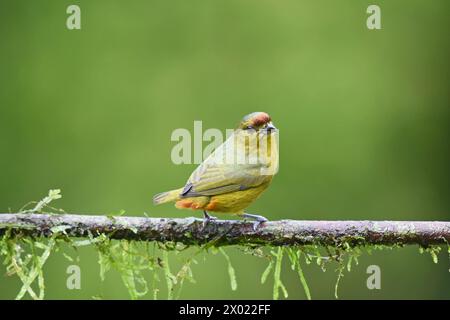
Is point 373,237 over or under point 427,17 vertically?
under

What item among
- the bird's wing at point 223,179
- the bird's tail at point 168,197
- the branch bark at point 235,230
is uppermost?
the bird's wing at point 223,179

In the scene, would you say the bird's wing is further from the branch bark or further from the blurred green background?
the blurred green background

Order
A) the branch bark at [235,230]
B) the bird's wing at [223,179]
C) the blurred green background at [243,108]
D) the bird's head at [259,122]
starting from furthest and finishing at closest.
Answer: the blurred green background at [243,108]
the bird's head at [259,122]
the bird's wing at [223,179]
the branch bark at [235,230]

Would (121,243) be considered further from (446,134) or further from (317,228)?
(446,134)

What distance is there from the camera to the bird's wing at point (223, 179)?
162 inches

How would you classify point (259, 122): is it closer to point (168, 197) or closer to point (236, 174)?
point (236, 174)

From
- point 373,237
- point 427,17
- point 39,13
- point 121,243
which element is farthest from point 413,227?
point 39,13

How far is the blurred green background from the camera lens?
7.96m

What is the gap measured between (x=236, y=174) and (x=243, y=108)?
13.0 feet

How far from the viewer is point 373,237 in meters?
3.70

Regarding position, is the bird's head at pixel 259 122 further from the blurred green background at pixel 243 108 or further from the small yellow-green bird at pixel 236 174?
the blurred green background at pixel 243 108

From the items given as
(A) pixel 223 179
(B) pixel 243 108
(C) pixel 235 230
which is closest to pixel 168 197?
(A) pixel 223 179

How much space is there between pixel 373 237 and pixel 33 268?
1.55 m

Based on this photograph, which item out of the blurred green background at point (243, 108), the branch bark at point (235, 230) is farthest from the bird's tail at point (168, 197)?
the blurred green background at point (243, 108)
